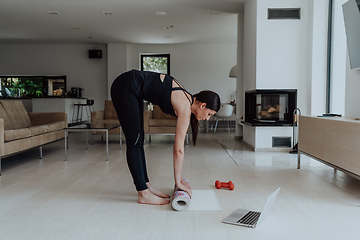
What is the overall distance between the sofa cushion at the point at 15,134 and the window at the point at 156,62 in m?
7.13

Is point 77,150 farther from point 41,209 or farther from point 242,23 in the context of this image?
point 242,23

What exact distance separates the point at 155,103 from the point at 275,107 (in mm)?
3295

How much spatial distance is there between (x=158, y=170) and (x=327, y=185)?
176 cm

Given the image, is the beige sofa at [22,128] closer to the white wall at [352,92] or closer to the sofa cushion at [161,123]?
the sofa cushion at [161,123]

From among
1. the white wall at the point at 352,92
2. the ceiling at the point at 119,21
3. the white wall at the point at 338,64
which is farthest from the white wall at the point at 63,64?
the white wall at the point at 352,92

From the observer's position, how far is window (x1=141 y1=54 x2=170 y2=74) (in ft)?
34.5

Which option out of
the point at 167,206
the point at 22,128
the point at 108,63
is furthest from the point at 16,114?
the point at 108,63

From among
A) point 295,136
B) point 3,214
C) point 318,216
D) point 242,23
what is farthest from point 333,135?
point 242,23

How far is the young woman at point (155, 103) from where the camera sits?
2.10m

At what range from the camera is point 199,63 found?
404 inches

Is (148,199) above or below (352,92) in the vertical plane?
below

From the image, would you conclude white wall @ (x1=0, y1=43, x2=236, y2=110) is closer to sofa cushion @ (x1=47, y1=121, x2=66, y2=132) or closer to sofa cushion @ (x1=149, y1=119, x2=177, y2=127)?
Answer: sofa cushion @ (x1=149, y1=119, x2=177, y2=127)

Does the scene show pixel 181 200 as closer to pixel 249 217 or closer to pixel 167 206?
pixel 167 206

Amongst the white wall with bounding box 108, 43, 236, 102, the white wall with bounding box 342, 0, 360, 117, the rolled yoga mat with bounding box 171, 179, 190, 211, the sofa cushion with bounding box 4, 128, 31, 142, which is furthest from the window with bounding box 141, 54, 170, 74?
the rolled yoga mat with bounding box 171, 179, 190, 211
